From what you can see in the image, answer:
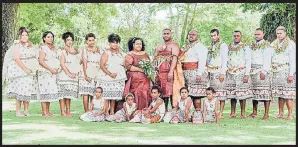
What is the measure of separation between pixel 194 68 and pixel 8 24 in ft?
17.6

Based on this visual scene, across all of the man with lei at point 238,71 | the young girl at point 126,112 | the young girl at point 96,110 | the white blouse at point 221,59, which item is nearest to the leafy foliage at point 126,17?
the man with lei at point 238,71

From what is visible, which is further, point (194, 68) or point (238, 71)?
point (238, 71)

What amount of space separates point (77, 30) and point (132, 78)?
15133mm

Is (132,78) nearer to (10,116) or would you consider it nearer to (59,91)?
(59,91)

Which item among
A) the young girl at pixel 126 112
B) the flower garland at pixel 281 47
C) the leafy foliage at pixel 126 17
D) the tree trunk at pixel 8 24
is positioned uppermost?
the leafy foliage at pixel 126 17

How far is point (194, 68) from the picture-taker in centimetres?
869

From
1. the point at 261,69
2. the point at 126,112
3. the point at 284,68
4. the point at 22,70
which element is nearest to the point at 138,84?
the point at 126,112

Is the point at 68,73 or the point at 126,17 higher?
the point at 126,17

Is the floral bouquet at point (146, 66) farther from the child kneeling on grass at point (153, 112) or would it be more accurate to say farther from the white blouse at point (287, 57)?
the white blouse at point (287, 57)

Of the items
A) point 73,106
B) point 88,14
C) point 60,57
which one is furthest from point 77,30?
point 60,57

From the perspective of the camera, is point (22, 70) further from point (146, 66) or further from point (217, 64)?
point (217, 64)

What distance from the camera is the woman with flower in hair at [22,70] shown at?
8633 millimetres

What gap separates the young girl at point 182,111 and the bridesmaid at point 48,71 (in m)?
2.01

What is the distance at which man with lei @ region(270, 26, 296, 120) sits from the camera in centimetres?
863
